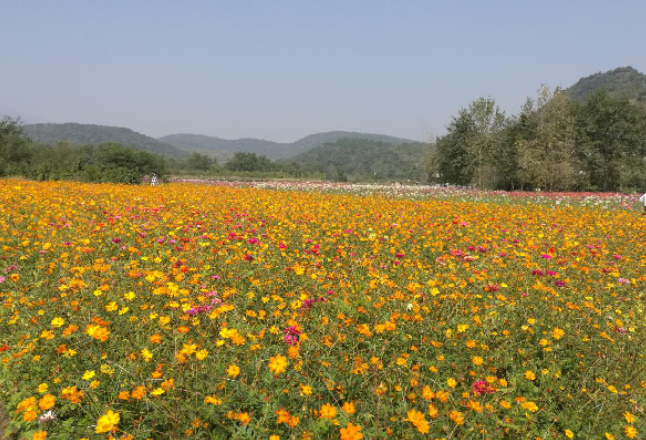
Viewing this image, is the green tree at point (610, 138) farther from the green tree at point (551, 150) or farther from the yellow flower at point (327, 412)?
the yellow flower at point (327, 412)

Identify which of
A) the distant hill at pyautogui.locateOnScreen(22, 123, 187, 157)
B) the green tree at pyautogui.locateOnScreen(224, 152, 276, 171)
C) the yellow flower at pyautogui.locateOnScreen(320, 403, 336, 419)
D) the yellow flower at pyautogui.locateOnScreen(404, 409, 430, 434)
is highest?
the distant hill at pyautogui.locateOnScreen(22, 123, 187, 157)

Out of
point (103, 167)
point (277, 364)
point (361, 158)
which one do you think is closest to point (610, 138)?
point (277, 364)

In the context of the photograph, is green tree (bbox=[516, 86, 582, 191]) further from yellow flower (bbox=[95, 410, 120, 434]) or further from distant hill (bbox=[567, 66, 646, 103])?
distant hill (bbox=[567, 66, 646, 103])

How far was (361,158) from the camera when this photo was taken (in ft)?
476

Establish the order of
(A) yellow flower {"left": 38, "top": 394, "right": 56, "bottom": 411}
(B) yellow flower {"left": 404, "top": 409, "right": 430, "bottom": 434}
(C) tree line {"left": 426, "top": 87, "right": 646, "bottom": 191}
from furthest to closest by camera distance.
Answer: (C) tree line {"left": 426, "top": 87, "right": 646, "bottom": 191}
(A) yellow flower {"left": 38, "top": 394, "right": 56, "bottom": 411}
(B) yellow flower {"left": 404, "top": 409, "right": 430, "bottom": 434}

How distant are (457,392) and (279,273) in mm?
2579

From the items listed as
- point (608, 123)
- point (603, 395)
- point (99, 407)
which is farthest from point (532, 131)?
point (99, 407)

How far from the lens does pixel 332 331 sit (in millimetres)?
2904

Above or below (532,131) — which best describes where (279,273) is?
below

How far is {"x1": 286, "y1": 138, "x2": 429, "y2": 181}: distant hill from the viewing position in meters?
122

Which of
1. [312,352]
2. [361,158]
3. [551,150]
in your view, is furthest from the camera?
[361,158]

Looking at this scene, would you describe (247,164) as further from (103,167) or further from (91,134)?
(91,134)

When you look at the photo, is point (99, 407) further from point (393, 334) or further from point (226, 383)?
point (393, 334)

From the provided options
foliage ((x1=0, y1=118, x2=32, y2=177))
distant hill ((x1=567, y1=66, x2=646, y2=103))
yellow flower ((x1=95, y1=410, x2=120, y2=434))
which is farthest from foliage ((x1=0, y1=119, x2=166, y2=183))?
distant hill ((x1=567, y1=66, x2=646, y2=103))
